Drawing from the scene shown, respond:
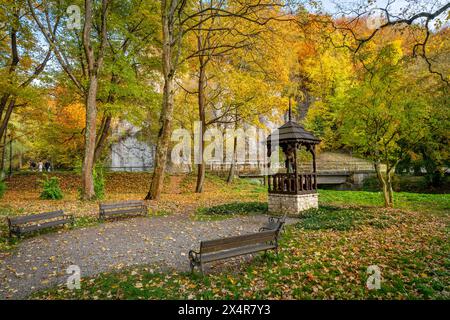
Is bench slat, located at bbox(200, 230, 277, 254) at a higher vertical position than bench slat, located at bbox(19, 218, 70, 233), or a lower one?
higher

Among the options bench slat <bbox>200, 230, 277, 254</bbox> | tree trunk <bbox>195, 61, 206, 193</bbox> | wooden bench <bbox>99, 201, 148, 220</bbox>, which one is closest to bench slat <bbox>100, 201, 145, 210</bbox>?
wooden bench <bbox>99, 201, 148, 220</bbox>

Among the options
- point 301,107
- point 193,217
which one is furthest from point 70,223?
point 301,107

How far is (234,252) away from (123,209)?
23.8 ft

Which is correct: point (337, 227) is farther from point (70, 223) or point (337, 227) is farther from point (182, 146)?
point (182, 146)

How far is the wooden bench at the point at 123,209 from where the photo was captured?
35.0 feet

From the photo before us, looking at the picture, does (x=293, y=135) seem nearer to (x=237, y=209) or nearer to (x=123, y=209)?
(x=237, y=209)

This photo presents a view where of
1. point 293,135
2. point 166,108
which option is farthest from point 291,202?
point 166,108

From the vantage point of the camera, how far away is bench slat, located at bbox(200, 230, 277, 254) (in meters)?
5.41

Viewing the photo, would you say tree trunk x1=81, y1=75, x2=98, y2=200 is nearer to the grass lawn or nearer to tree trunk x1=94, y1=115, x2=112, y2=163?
tree trunk x1=94, y1=115, x2=112, y2=163

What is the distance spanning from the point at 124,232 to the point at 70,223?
2.38m

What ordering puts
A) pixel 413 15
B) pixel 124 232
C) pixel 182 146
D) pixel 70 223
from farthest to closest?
pixel 182 146 < pixel 70 223 < pixel 124 232 < pixel 413 15

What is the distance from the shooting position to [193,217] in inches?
463
